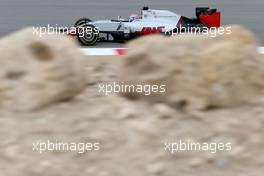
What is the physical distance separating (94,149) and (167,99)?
58cm

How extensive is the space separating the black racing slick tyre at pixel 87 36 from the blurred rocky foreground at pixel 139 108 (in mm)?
5234

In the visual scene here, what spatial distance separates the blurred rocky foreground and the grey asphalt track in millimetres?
6673

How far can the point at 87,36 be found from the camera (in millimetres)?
8922

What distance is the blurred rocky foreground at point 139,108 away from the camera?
3010 millimetres

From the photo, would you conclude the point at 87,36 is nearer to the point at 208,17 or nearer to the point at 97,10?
the point at 208,17

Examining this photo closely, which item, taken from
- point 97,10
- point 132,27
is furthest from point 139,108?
point 97,10

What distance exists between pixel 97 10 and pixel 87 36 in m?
3.42

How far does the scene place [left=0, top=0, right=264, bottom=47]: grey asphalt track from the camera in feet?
36.2

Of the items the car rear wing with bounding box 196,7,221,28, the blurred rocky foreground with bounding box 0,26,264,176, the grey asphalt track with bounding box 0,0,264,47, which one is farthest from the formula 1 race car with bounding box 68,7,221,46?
the blurred rocky foreground with bounding box 0,26,264,176

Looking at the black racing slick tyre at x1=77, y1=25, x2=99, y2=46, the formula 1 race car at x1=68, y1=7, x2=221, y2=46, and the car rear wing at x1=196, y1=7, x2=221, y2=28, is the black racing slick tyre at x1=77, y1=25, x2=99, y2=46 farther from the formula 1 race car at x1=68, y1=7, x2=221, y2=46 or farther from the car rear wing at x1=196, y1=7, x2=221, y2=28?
the car rear wing at x1=196, y1=7, x2=221, y2=28

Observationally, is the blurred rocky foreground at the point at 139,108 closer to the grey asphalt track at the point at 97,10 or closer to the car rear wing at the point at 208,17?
the car rear wing at the point at 208,17

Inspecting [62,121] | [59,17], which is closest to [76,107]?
[62,121]

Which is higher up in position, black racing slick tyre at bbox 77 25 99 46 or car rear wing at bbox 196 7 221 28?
car rear wing at bbox 196 7 221 28

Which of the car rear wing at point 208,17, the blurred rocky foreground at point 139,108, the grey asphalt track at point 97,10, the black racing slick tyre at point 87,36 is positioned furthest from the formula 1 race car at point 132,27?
the blurred rocky foreground at point 139,108
